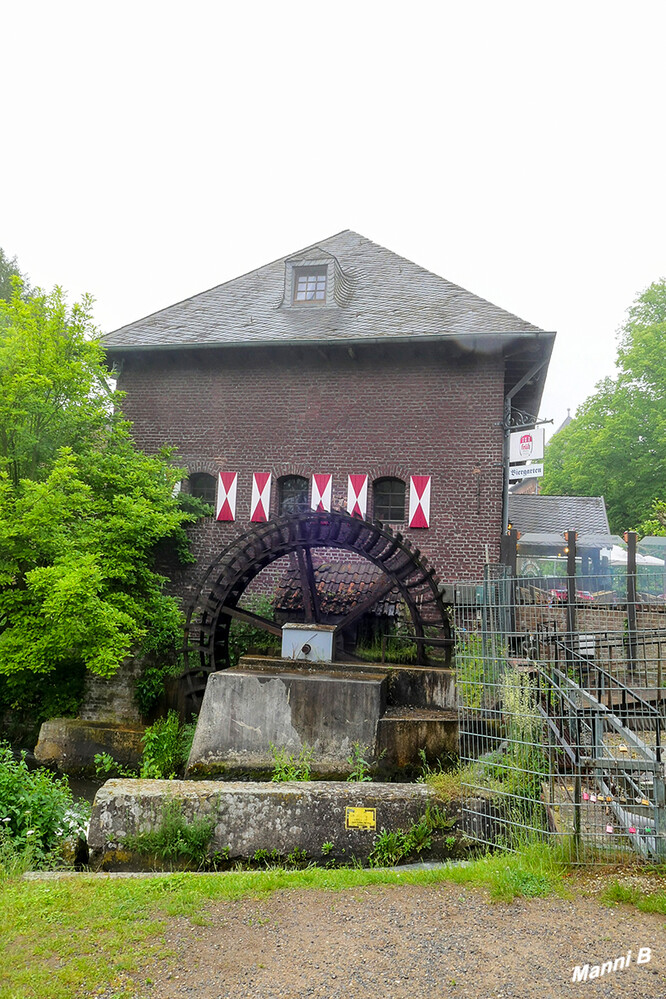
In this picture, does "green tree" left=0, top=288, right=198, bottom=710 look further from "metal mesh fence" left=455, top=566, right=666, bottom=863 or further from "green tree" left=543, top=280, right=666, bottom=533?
"green tree" left=543, top=280, right=666, bottom=533

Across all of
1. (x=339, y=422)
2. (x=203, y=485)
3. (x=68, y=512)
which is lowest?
(x=68, y=512)

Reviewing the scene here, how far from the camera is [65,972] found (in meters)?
2.87

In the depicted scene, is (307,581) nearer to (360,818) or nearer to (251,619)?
(251,619)

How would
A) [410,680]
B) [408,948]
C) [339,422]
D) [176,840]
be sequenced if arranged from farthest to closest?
1. [339,422]
2. [410,680]
3. [176,840]
4. [408,948]

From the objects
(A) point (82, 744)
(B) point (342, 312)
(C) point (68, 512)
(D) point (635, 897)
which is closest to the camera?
(D) point (635, 897)

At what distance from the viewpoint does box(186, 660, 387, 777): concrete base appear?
746 centimetres

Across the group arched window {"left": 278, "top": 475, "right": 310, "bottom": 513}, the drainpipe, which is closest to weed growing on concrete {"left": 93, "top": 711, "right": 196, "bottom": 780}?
arched window {"left": 278, "top": 475, "right": 310, "bottom": 513}

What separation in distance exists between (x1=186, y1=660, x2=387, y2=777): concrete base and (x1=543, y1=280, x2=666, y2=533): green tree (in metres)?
17.6

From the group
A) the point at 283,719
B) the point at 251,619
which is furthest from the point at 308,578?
the point at 283,719

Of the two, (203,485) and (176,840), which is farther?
(203,485)

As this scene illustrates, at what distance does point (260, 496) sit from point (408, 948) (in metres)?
9.39

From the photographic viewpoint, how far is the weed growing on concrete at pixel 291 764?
731cm

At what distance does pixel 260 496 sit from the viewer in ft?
39.5

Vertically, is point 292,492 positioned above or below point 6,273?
below
